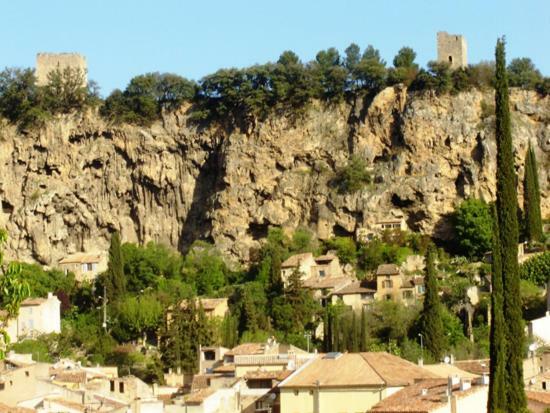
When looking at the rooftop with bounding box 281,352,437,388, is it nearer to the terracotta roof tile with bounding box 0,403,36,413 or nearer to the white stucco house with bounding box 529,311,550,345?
the terracotta roof tile with bounding box 0,403,36,413

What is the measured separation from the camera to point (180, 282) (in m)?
85.9

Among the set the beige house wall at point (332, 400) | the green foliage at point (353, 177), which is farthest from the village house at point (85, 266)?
the beige house wall at point (332, 400)

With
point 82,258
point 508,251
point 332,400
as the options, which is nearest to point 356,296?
point 82,258

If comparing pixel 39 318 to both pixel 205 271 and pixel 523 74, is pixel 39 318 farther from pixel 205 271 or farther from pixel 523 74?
pixel 523 74

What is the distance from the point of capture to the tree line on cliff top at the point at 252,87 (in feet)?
300

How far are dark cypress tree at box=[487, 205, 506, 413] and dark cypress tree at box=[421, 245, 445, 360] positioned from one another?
80.8 feet

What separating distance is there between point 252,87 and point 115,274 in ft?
58.7

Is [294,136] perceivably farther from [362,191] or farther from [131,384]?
[131,384]

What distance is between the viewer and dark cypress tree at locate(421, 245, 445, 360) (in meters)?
67.8

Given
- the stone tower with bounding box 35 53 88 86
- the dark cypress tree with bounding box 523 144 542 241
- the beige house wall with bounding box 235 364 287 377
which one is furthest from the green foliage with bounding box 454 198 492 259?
the stone tower with bounding box 35 53 88 86

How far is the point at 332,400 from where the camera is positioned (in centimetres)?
4838

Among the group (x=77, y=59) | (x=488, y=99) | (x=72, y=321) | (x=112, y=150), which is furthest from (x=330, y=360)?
(x=77, y=59)

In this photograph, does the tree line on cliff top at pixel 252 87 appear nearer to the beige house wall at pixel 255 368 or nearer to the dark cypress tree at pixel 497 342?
the beige house wall at pixel 255 368

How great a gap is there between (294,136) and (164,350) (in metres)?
26.3
